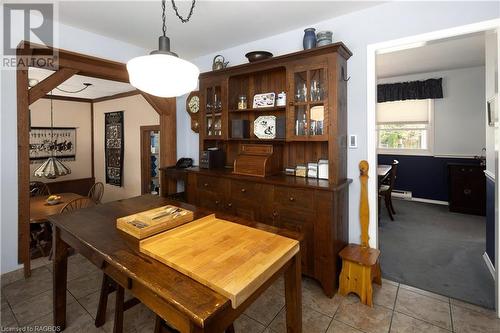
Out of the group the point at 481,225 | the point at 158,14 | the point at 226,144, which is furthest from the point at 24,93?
the point at 481,225

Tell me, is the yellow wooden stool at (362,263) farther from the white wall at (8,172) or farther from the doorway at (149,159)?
the doorway at (149,159)

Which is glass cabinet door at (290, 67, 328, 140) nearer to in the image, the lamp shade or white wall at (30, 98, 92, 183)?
the lamp shade

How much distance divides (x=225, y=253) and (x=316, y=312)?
1.27 meters

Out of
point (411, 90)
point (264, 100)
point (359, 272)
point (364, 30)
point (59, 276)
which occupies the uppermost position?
point (411, 90)

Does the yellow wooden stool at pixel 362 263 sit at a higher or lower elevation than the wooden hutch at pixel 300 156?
lower

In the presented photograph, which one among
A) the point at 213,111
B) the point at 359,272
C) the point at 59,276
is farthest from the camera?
the point at 213,111

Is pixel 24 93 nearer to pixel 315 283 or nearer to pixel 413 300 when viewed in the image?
pixel 315 283

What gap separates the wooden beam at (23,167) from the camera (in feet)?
7.70

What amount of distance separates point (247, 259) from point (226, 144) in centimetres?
235

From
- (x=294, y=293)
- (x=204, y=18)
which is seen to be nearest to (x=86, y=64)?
(x=204, y=18)

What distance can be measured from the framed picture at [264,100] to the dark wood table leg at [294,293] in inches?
70.7

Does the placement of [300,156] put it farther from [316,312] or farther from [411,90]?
[411,90]

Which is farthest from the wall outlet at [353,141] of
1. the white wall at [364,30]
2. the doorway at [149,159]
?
the doorway at [149,159]

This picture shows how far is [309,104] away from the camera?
2328 mm
